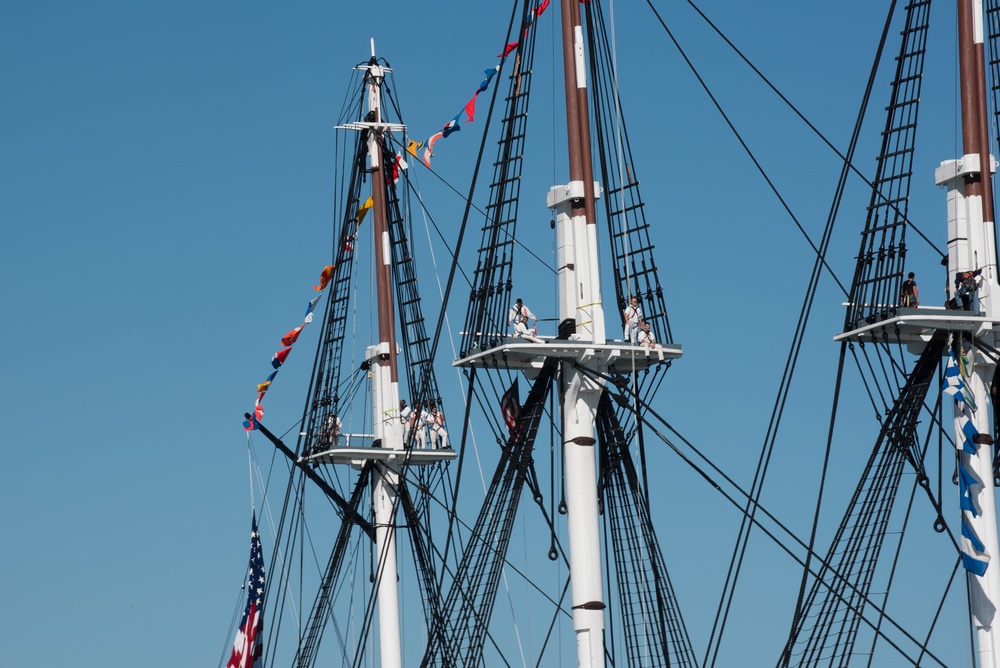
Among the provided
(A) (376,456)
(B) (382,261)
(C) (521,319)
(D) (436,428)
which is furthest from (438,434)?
(C) (521,319)

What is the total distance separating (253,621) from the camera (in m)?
62.2

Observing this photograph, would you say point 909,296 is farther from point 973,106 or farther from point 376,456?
point 376,456

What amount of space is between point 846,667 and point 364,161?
25423 mm

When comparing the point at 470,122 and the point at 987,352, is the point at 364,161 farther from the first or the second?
the point at 987,352

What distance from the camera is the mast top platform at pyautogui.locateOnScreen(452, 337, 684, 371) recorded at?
4619cm

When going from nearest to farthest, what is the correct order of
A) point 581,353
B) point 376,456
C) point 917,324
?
point 917,324, point 581,353, point 376,456

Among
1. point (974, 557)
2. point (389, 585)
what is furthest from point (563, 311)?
point (389, 585)

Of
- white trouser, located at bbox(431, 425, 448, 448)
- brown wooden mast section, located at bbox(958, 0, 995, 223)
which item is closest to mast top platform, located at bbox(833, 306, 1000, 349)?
brown wooden mast section, located at bbox(958, 0, 995, 223)

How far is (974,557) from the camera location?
1693 inches

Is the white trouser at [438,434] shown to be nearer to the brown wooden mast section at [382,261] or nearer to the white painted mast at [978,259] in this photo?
the brown wooden mast section at [382,261]

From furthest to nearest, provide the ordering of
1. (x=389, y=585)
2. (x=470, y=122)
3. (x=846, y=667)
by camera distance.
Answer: (x=389, y=585) → (x=470, y=122) → (x=846, y=667)

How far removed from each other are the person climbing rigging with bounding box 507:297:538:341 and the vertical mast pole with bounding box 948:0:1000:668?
7.94 meters

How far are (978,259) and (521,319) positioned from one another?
8.65 meters

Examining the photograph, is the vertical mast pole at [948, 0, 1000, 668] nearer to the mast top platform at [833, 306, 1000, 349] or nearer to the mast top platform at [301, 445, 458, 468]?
the mast top platform at [833, 306, 1000, 349]
